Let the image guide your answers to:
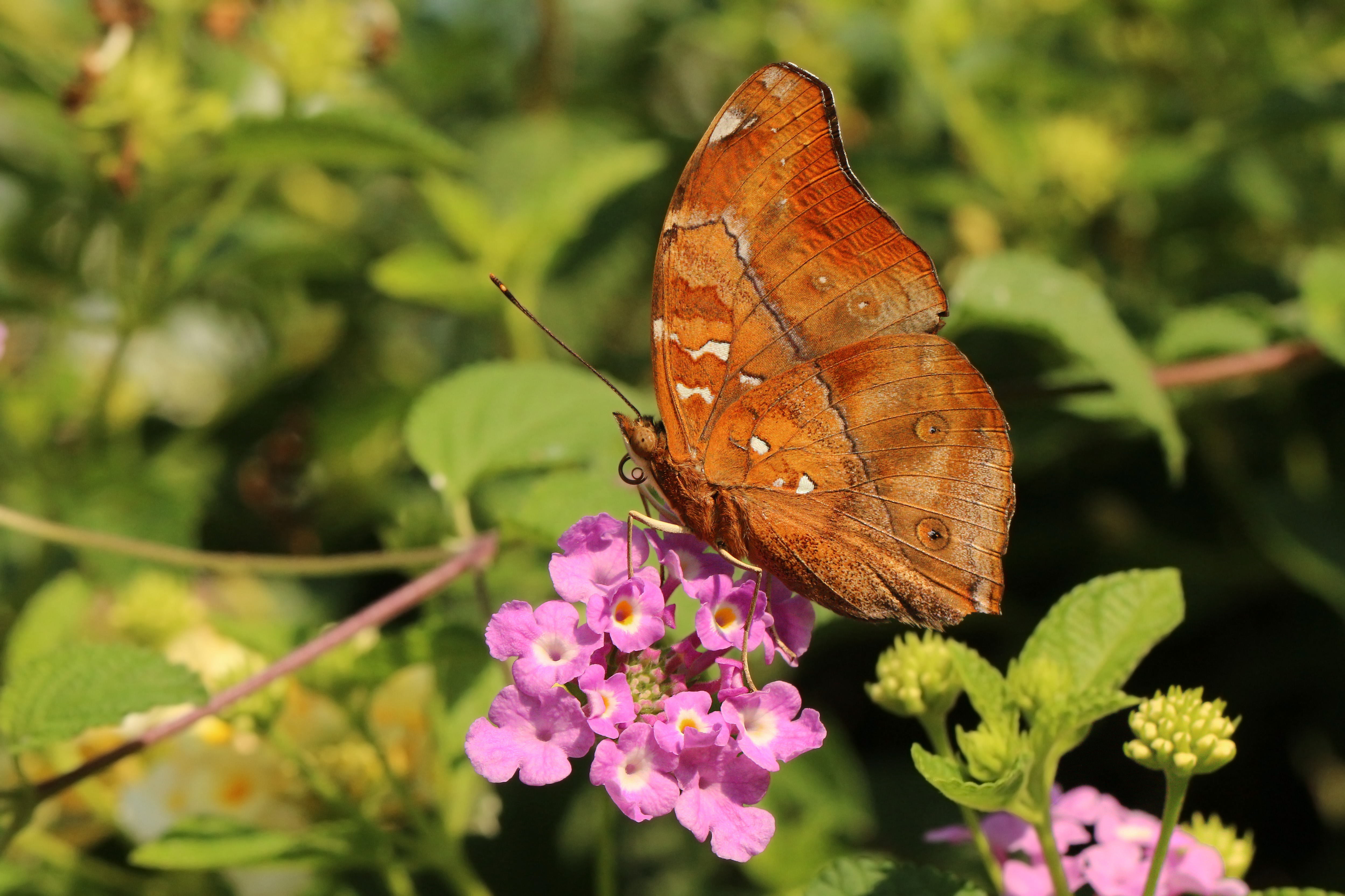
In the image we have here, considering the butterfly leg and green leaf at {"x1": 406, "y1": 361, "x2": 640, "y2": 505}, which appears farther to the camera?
green leaf at {"x1": 406, "y1": 361, "x2": 640, "y2": 505}

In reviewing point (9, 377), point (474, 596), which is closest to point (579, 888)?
point (474, 596)

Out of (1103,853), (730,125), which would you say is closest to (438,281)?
(730,125)

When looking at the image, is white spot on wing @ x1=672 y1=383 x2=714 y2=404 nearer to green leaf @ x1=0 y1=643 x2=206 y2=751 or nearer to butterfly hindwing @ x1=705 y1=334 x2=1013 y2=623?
butterfly hindwing @ x1=705 y1=334 x2=1013 y2=623

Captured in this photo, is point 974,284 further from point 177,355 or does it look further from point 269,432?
point 177,355

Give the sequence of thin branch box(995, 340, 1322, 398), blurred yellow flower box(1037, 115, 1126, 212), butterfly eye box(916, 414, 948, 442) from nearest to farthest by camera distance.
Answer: butterfly eye box(916, 414, 948, 442) < thin branch box(995, 340, 1322, 398) < blurred yellow flower box(1037, 115, 1126, 212)

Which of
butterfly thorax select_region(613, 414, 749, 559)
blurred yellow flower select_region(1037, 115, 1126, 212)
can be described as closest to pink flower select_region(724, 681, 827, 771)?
butterfly thorax select_region(613, 414, 749, 559)

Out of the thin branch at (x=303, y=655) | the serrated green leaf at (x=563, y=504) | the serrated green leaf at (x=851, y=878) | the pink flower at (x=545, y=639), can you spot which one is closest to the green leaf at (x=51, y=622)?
the thin branch at (x=303, y=655)
